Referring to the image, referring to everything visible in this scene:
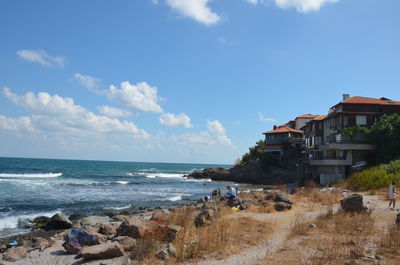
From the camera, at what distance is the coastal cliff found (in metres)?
56.2

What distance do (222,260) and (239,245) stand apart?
148 cm

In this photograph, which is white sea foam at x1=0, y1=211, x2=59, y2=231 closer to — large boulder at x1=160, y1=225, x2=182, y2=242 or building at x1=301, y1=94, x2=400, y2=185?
large boulder at x1=160, y1=225, x2=182, y2=242

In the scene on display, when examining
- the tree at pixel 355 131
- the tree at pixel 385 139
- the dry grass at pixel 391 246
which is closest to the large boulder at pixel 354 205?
the dry grass at pixel 391 246

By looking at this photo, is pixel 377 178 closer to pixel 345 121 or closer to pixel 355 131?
pixel 355 131

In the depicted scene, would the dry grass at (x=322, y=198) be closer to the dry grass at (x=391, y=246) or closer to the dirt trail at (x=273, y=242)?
the dirt trail at (x=273, y=242)

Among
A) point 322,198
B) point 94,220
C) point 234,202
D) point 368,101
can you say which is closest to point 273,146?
point 368,101

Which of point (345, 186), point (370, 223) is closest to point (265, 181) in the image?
point (345, 186)

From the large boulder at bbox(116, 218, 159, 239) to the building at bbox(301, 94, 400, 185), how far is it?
97.6 feet

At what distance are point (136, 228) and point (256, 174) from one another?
167 feet

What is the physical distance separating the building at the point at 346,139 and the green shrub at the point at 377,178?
25.2 feet

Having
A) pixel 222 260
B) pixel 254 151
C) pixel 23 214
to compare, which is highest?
pixel 254 151

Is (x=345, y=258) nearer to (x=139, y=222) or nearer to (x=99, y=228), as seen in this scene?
(x=139, y=222)

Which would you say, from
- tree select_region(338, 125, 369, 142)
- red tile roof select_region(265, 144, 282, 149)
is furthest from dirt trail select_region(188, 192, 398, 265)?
red tile roof select_region(265, 144, 282, 149)

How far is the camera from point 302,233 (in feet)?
37.7
